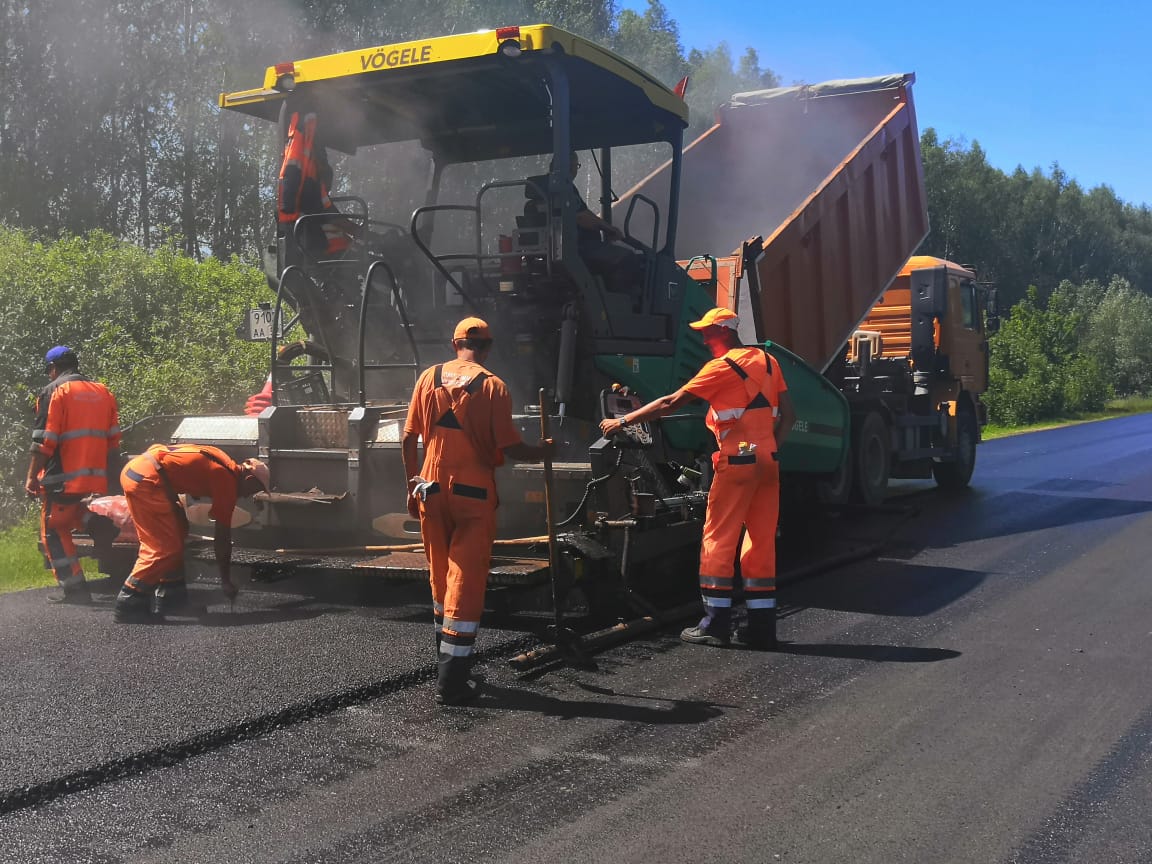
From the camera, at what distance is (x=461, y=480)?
4.55m

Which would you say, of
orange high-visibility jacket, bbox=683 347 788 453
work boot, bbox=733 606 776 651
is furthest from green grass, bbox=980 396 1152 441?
work boot, bbox=733 606 776 651

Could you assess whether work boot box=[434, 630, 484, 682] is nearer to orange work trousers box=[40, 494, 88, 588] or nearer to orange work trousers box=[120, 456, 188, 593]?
orange work trousers box=[120, 456, 188, 593]

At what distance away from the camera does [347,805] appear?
336 cm

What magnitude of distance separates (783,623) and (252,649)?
2705 millimetres

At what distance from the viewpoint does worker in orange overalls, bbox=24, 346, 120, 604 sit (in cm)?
661

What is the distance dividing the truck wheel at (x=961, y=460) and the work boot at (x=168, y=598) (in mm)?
8530

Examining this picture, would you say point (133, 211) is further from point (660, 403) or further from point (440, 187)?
point (660, 403)

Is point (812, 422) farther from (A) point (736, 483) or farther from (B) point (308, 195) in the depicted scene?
(B) point (308, 195)

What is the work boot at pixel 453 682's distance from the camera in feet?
14.4

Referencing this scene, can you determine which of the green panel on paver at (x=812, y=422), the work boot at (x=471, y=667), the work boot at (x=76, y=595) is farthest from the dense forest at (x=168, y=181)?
the work boot at (x=471, y=667)

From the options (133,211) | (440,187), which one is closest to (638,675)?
(440,187)

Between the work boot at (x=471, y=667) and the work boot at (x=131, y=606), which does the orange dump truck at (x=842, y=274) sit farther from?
the work boot at (x=131, y=606)

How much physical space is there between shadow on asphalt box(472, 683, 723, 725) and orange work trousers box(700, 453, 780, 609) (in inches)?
41.7

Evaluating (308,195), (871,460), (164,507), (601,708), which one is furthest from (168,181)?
(601,708)
